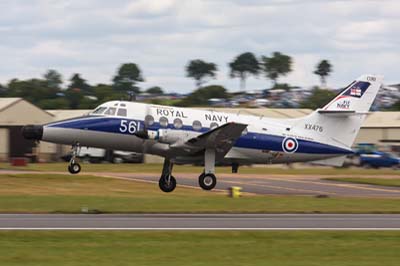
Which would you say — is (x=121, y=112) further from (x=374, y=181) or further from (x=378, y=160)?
(x=378, y=160)

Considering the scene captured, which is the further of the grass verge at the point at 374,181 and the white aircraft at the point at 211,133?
the grass verge at the point at 374,181

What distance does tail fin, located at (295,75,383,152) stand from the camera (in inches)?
1443

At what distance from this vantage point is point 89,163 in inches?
2869

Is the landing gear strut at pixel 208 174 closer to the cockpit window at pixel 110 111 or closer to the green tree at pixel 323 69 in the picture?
the cockpit window at pixel 110 111

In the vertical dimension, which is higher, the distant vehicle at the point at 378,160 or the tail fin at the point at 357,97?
the tail fin at the point at 357,97

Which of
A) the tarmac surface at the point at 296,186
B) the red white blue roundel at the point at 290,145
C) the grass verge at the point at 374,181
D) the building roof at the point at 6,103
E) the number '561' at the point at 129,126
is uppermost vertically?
the building roof at the point at 6,103

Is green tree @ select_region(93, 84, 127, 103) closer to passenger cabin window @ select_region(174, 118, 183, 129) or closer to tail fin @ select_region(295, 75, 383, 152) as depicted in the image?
tail fin @ select_region(295, 75, 383, 152)

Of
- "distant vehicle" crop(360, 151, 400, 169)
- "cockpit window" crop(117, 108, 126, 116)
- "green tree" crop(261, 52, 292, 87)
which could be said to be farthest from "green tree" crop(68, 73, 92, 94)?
"cockpit window" crop(117, 108, 126, 116)

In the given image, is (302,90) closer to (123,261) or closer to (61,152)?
(61,152)

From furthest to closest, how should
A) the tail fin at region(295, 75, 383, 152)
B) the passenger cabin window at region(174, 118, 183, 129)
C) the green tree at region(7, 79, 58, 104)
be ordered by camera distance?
1. the green tree at region(7, 79, 58, 104)
2. the tail fin at region(295, 75, 383, 152)
3. the passenger cabin window at region(174, 118, 183, 129)

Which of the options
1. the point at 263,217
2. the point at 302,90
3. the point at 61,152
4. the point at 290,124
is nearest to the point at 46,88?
the point at 302,90

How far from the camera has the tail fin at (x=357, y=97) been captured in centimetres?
3700

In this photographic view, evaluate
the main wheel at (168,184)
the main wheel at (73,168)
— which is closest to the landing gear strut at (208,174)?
the main wheel at (168,184)

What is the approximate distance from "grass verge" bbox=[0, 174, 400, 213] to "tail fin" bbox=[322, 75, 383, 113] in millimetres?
4372
